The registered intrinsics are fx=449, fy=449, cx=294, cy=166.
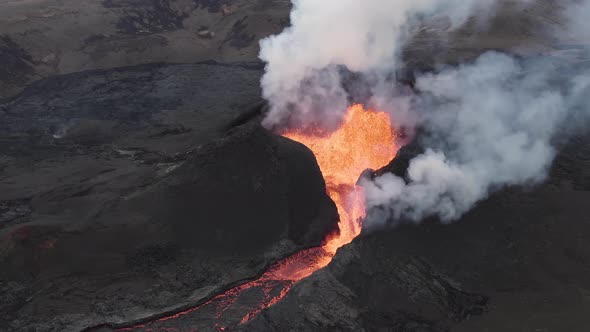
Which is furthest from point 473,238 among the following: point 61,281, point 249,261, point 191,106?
point 191,106

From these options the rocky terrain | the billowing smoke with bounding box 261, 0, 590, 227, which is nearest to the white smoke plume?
the billowing smoke with bounding box 261, 0, 590, 227

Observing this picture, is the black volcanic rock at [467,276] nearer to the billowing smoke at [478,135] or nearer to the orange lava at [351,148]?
the billowing smoke at [478,135]

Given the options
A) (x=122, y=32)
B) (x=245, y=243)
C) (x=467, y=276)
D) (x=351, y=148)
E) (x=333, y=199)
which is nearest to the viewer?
(x=467, y=276)

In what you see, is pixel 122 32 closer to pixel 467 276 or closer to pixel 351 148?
pixel 351 148

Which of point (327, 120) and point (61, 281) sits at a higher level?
point (327, 120)

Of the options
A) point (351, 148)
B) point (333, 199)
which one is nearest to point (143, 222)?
point (333, 199)

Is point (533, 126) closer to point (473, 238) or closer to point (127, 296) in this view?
point (473, 238)
